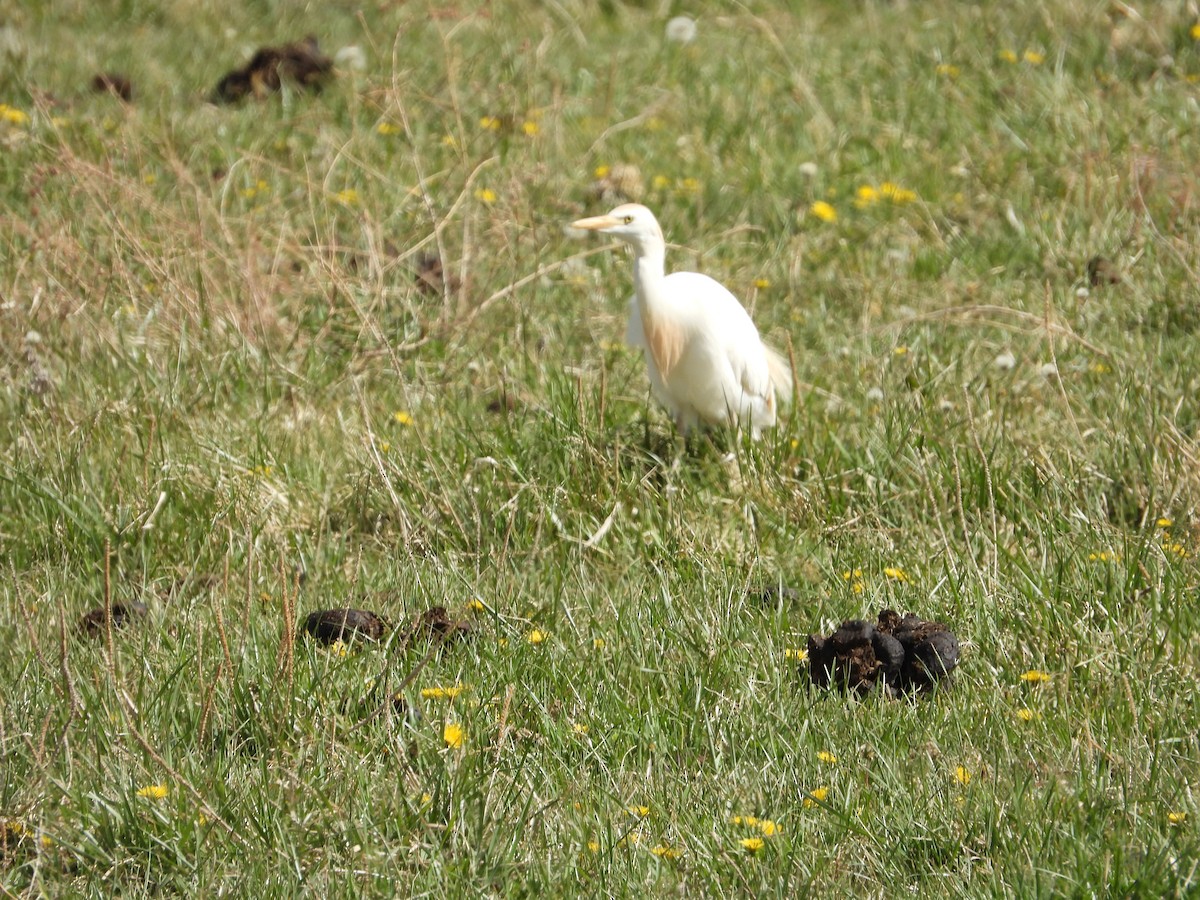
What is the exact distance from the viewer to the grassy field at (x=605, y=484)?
2523 millimetres

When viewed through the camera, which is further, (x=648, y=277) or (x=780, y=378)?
(x=780, y=378)

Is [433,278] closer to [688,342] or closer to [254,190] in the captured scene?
[254,190]

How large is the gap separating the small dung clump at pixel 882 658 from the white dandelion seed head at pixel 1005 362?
1.62 meters

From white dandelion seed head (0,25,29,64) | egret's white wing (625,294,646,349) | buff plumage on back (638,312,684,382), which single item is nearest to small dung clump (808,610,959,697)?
buff plumage on back (638,312,684,382)

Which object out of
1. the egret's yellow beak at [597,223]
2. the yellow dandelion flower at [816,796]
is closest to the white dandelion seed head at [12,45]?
the egret's yellow beak at [597,223]

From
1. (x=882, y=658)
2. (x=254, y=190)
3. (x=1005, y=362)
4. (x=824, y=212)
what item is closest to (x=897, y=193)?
(x=824, y=212)

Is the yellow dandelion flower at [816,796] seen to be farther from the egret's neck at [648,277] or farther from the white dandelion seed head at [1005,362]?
the white dandelion seed head at [1005,362]

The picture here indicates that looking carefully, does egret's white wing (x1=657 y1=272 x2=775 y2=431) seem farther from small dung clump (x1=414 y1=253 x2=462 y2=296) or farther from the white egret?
small dung clump (x1=414 y1=253 x2=462 y2=296)

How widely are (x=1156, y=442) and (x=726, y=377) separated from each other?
1140 mm

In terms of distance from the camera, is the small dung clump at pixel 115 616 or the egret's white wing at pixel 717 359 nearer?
the small dung clump at pixel 115 616

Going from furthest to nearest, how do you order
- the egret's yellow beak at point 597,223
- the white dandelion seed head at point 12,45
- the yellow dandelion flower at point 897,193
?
the white dandelion seed head at point 12,45 < the yellow dandelion flower at point 897,193 < the egret's yellow beak at point 597,223

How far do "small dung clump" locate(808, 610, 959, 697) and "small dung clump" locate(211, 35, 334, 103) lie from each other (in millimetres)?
4674

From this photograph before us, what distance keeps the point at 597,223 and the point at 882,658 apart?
1.60 meters

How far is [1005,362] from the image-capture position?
175 inches
